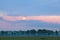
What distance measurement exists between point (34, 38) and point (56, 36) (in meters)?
5.64

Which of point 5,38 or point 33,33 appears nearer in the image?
point 5,38

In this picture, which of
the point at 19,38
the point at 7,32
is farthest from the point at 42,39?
the point at 7,32

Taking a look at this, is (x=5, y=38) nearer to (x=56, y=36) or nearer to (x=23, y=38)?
(x=23, y=38)

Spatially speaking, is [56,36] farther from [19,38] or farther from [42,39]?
[19,38]

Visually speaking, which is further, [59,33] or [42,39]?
[59,33]

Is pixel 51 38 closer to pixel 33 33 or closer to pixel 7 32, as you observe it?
pixel 33 33

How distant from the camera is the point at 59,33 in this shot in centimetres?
6094

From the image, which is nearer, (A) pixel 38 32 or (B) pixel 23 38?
(B) pixel 23 38

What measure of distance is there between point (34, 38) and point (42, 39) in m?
1.92

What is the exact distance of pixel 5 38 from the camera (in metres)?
57.0

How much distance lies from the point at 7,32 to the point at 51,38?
10.9 meters

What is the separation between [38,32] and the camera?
62.1 m

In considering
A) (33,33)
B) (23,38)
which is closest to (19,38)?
(23,38)

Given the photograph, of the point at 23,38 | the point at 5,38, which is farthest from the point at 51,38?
the point at 5,38
